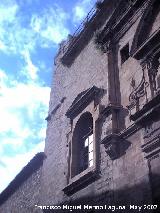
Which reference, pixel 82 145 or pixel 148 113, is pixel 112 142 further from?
pixel 82 145

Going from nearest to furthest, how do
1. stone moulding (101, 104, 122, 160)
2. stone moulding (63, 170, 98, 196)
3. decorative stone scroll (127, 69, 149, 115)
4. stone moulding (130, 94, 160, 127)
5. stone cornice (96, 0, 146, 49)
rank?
stone moulding (130, 94, 160, 127)
decorative stone scroll (127, 69, 149, 115)
stone moulding (101, 104, 122, 160)
stone moulding (63, 170, 98, 196)
stone cornice (96, 0, 146, 49)

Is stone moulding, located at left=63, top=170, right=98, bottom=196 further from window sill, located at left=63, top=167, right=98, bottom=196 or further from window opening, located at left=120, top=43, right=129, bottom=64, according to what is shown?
window opening, located at left=120, top=43, right=129, bottom=64

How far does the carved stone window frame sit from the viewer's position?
8.32 m

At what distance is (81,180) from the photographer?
854 cm

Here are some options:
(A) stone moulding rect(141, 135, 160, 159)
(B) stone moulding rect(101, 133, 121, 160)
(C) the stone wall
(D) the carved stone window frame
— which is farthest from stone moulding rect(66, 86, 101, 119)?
(A) stone moulding rect(141, 135, 160, 159)

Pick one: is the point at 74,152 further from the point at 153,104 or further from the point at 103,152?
the point at 153,104

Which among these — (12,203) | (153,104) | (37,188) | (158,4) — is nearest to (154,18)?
(158,4)

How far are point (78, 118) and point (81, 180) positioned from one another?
215 centimetres

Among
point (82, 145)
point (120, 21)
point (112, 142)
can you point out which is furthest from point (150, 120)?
point (120, 21)

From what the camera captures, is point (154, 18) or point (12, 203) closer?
point (154, 18)

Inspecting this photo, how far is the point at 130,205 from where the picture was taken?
21.5 feet

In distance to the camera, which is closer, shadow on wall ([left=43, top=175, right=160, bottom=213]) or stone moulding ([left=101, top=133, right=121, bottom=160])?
shadow on wall ([left=43, top=175, right=160, bottom=213])

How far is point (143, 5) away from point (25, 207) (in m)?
7.77

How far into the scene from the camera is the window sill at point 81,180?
8.20 meters
